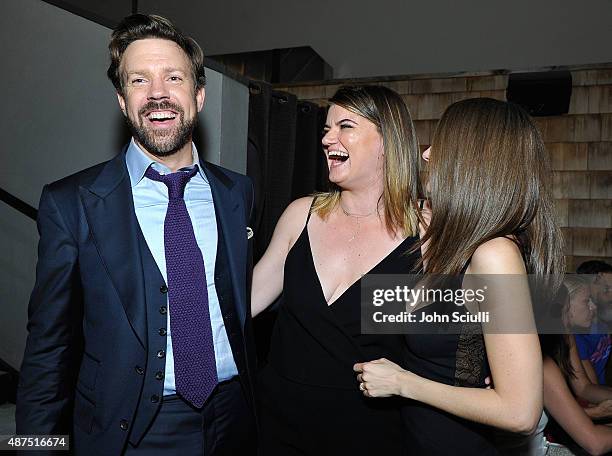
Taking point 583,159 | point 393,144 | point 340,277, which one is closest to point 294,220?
point 340,277

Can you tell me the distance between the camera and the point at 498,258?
4.34 ft

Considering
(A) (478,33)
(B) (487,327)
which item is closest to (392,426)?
(B) (487,327)

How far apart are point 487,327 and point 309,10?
6.21 meters

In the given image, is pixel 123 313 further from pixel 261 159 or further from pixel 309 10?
pixel 309 10

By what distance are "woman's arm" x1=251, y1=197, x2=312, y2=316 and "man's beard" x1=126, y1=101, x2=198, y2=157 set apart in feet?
1.75

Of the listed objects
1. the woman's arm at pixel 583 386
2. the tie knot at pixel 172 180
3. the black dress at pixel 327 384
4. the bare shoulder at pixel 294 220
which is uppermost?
the tie knot at pixel 172 180

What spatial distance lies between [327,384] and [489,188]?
0.77 meters

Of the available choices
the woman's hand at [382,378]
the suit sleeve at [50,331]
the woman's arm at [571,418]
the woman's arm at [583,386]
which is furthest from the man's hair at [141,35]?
the woman's arm at [583,386]

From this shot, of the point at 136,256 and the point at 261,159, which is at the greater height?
the point at 261,159

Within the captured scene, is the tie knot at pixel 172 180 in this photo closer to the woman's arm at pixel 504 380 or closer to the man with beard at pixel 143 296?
the man with beard at pixel 143 296

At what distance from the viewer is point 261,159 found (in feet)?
11.1

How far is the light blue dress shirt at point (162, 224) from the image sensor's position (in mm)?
1587

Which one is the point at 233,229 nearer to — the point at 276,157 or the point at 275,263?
the point at 275,263

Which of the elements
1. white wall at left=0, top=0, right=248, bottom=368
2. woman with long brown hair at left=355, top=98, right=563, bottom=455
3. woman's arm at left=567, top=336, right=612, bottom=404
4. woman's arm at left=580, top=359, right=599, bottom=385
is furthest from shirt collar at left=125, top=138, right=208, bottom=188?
woman's arm at left=580, top=359, right=599, bottom=385
